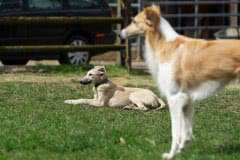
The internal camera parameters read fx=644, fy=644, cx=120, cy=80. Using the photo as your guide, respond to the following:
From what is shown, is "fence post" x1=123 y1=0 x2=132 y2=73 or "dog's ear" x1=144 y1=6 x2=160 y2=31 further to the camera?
"fence post" x1=123 y1=0 x2=132 y2=73

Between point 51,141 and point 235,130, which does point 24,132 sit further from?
point 235,130

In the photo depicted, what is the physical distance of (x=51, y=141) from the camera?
7242mm

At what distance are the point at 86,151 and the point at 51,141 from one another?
534mm

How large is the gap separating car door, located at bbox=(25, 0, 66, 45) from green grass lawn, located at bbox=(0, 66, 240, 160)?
13.7ft

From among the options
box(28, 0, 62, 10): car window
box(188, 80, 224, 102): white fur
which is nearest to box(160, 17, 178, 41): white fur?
box(188, 80, 224, 102): white fur

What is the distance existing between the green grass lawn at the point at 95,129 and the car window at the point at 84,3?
15.6 feet

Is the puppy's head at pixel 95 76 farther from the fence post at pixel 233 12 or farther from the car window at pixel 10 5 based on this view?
the fence post at pixel 233 12

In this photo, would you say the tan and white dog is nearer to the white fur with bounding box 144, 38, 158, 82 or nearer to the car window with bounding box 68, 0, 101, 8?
the white fur with bounding box 144, 38, 158, 82

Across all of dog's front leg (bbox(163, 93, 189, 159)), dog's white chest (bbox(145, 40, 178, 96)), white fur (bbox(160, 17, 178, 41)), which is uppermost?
white fur (bbox(160, 17, 178, 41))

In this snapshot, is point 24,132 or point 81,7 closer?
point 24,132

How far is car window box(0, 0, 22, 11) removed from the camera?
50.6 feet

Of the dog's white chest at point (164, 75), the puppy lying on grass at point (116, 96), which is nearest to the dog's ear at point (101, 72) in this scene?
the puppy lying on grass at point (116, 96)

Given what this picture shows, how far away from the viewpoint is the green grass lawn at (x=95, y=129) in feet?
22.3


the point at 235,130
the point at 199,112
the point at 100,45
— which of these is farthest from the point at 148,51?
the point at 100,45
